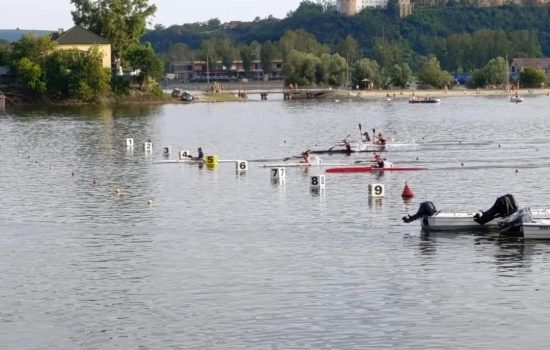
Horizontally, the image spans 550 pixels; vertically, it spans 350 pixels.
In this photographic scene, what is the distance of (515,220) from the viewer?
40375 millimetres

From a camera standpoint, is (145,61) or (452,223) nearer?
(452,223)

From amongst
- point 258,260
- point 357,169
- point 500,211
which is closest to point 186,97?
point 357,169

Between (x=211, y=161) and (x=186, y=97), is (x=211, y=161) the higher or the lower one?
the lower one

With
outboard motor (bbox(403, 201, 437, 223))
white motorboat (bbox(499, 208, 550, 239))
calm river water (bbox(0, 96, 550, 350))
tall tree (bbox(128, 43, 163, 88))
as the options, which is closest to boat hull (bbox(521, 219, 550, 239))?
white motorboat (bbox(499, 208, 550, 239))

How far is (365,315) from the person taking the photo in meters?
30.5

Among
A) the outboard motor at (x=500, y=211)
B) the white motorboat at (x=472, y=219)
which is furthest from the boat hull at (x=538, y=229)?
the outboard motor at (x=500, y=211)

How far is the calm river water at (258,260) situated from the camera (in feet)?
96.3

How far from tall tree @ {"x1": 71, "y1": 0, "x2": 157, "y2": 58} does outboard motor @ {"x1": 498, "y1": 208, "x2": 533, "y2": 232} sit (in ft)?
368

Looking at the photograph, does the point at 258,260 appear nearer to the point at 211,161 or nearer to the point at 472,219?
the point at 472,219

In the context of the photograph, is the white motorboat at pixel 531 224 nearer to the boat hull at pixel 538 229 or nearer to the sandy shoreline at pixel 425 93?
the boat hull at pixel 538 229

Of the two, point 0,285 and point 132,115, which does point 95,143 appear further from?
point 0,285

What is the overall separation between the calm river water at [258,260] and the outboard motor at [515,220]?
739 mm

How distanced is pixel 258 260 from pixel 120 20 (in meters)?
116

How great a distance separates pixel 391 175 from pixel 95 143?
32.9 m
